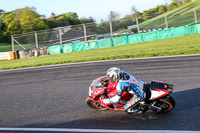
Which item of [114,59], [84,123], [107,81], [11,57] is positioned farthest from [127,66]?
[11,57]

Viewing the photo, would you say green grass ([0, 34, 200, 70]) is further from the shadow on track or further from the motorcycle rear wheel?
the motorcycle rear wheel

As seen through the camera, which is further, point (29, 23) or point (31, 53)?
point (29, 23)

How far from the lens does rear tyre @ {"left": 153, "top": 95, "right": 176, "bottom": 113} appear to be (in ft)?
19.0

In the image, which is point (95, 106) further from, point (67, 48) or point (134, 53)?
point (67, 48)

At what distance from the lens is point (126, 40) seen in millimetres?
26234

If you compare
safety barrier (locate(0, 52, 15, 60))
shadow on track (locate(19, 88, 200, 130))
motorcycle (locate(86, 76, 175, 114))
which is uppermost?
safety barrier (locate(0, 52, 15, 60))

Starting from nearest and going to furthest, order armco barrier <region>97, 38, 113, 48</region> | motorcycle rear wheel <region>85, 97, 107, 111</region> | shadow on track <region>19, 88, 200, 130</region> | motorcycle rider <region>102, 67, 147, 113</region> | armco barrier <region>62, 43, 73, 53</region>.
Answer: shadow on track <region>19, 88, 200, 130</region>, motorcycle rider <region>102, 67, 147, 113</region>, motorcycle rear wheel <region>85, 97, 107, 111</region>, armco barrier <region>97, 38, 113, 48</region>, armco barrier <region>62, 43, 73, 53</region>

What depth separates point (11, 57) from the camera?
87.6 feet

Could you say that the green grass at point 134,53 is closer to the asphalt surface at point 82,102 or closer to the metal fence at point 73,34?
the asphalt surface at point 82,102

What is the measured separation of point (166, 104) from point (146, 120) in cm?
69

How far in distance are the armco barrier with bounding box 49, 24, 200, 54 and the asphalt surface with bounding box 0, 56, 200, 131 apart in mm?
13081

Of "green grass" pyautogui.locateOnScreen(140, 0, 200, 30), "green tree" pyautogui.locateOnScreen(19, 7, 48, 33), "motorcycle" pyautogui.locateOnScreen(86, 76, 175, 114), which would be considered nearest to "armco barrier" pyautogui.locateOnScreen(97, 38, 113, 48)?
"green grass" pyautogui.locateOnScreen(140, 0, 200, 30)

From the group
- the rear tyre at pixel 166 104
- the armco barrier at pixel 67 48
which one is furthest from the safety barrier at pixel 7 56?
the rear tyre at pixel 166 104

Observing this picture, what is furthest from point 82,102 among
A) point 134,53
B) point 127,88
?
point 134,53
